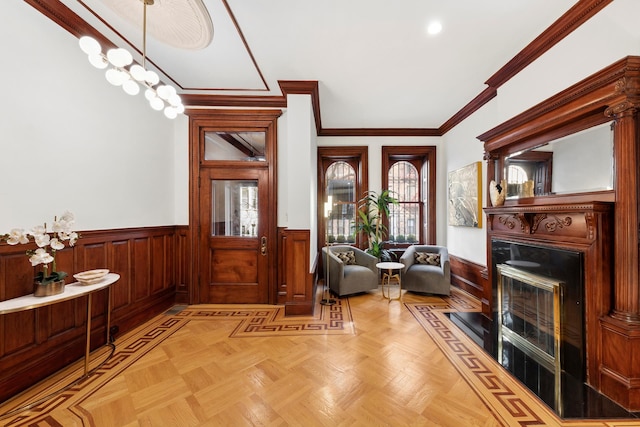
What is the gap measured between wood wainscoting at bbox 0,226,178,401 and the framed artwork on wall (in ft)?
15.4

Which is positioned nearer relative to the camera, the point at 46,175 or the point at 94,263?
the point at 46,175

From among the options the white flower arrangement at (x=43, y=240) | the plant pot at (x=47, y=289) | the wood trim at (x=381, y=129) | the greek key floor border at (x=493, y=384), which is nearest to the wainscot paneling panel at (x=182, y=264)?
the white flower arrangement at (x=43, y=240)

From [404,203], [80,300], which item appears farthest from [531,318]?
[80,300]

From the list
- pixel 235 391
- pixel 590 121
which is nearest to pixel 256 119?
pixel 235 391

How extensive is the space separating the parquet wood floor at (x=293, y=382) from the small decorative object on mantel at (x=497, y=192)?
5.26ft

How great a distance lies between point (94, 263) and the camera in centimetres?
246

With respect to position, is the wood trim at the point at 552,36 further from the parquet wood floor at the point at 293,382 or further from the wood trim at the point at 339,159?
the parquet wood floor at the point at 293,382

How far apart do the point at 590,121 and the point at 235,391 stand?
3.63m

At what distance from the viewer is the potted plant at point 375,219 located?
4.63 m

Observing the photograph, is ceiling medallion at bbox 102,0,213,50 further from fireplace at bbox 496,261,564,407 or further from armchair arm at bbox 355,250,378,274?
fireplace at bbox 496,261,564,407

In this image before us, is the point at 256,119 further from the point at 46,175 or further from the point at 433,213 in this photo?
the point at 433,213

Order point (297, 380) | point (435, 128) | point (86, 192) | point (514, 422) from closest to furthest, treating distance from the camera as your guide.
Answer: point (514, 422)
point (297, 380)
point (86, 192)
point (435, 128)

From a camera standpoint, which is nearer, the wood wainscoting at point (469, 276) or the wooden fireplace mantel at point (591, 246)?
the wooden fireplace mantel at point (591, 246)

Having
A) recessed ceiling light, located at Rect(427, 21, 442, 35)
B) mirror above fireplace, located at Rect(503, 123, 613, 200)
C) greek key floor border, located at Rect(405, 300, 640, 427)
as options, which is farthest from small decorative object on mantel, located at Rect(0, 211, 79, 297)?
mirror above fireplace, located at Rect(503, 123, 613, 200)
